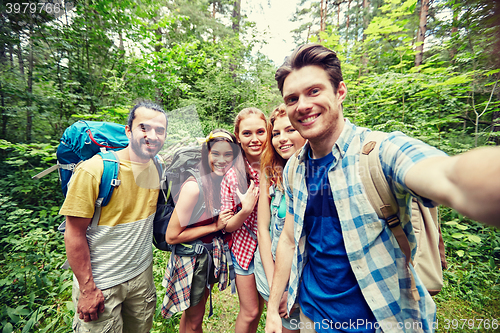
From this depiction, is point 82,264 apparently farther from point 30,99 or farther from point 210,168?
point 30,99

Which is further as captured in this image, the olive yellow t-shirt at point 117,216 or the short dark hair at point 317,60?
the olive yellow t-shirt at point 117,216

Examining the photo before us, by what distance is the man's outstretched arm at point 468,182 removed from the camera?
→ 549 millimetres

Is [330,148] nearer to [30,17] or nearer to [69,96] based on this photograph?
[69,96]

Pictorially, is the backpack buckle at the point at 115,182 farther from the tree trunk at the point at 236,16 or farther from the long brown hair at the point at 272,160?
the tree trunk at the point at 236,16

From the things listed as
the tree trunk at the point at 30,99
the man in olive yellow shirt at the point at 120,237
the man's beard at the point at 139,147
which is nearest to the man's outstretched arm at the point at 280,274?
the man in olive yellow shirt at the point at 120,237

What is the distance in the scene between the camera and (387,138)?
1.03 metres

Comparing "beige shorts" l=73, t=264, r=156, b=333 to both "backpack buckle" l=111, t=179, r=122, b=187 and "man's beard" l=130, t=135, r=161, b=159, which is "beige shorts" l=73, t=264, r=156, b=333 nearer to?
"backpack buckle" l=111, t=179, r=122, b=187

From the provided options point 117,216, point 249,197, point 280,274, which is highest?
point 249,197

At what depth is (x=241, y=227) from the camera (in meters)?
2.11

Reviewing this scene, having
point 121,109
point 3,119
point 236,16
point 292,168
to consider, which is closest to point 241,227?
point 292,168

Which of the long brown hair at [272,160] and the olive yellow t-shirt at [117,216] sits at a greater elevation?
the long brown hair at [272,160]

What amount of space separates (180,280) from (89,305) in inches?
29.0

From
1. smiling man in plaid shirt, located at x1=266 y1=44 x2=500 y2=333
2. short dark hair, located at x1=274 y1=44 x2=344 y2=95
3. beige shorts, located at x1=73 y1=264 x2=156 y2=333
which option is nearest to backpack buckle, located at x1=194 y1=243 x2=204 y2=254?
beige shorts, located at x1=73 y1=264 x2=156 y2=333

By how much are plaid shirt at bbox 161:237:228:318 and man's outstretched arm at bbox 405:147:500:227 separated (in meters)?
1.80
